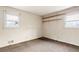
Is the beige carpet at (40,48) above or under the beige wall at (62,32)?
under

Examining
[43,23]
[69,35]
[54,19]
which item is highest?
[54,19]

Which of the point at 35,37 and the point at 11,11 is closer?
the point at 11,11

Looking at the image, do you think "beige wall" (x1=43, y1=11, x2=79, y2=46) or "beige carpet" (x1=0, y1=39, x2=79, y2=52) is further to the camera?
"beige wall" (x1=43, y1=11, x2=79, y2=46)

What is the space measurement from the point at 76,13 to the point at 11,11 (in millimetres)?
1816

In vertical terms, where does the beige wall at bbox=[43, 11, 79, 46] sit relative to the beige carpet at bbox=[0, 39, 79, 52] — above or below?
above

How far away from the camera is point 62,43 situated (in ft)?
7.27

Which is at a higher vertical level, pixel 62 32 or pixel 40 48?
pixel 62 32

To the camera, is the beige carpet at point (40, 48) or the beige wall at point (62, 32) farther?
the beige wall at point (62, 32)

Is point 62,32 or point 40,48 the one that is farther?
point 62,32

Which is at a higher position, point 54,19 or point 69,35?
point 54,19

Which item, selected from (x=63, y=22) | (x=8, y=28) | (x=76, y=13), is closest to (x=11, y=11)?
(x=8, y=28)
